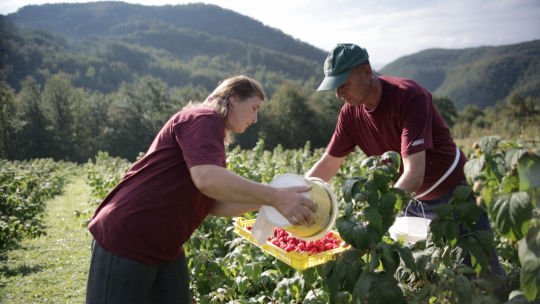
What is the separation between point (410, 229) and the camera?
7.04ft

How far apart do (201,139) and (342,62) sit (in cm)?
100

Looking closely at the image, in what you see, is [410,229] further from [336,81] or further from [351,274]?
[336,81]

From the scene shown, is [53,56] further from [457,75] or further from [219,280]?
[219,280]

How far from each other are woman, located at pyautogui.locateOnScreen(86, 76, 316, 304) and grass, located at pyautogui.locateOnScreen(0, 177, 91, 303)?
8.12ft

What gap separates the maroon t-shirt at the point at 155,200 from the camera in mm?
1681

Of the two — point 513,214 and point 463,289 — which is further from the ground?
point 513,214

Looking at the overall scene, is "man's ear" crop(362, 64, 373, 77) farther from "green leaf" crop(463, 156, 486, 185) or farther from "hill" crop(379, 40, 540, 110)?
"hill" crop(379, 40, 540, 110)

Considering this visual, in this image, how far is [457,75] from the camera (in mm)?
69500

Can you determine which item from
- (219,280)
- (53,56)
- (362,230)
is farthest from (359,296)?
(53,56)

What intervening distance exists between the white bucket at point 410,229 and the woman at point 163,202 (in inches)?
27.4

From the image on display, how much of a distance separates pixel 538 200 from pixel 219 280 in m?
2.09

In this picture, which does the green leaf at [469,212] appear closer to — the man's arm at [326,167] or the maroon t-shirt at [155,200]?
the maroon t-shirt at [155,200]

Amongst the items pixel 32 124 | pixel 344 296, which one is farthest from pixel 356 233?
pixel 32 124

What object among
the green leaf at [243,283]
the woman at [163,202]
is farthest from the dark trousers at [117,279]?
the green leaf at [243,283]
